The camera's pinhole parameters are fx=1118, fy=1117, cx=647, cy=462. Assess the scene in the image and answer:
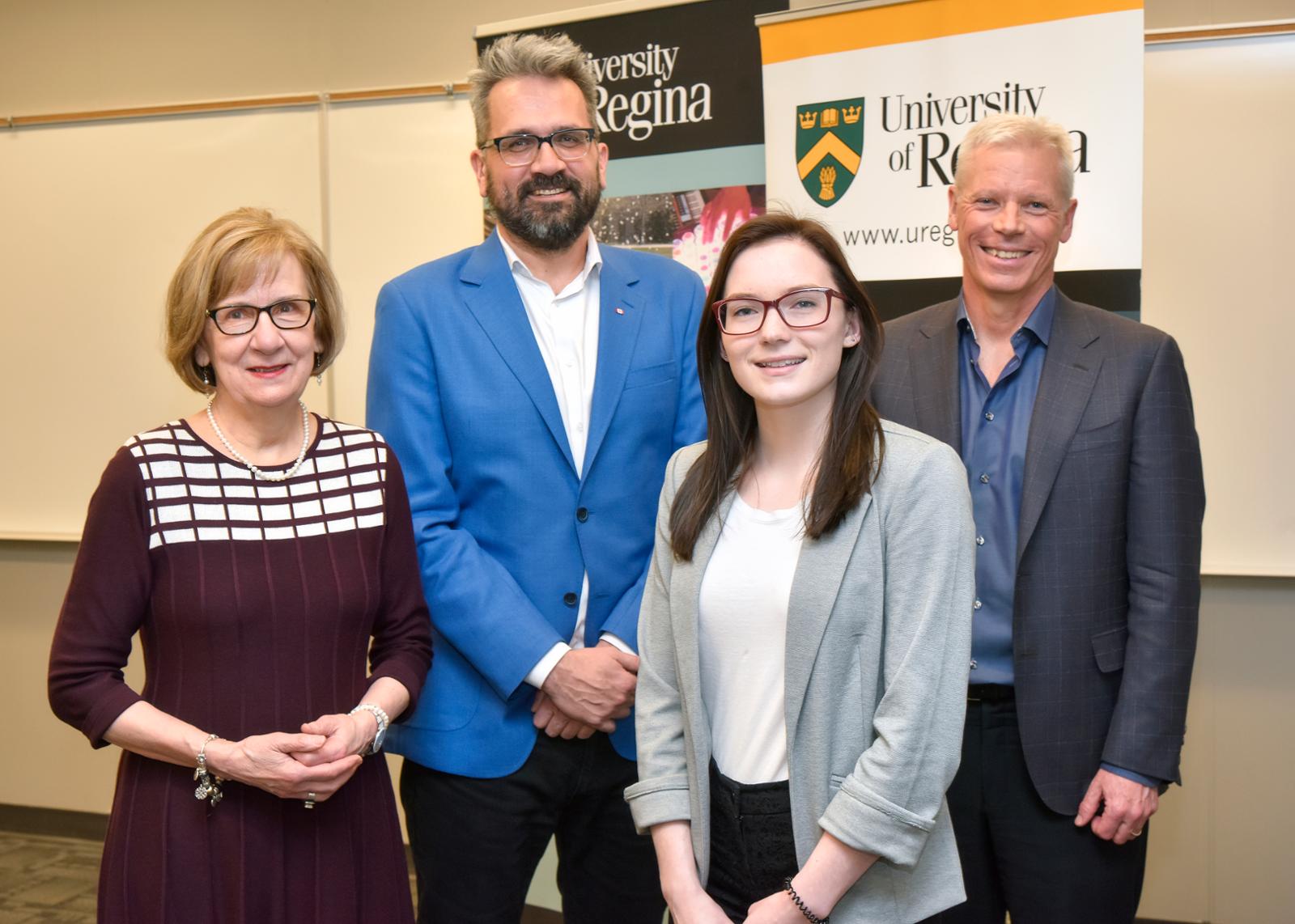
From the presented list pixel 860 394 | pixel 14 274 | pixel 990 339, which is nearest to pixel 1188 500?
pixel 990 339

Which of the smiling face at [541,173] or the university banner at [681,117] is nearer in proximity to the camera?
the smiling face at [541,173]

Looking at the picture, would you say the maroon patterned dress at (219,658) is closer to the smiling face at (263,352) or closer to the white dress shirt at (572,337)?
the smiling face at (263,352)

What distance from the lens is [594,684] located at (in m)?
2.02

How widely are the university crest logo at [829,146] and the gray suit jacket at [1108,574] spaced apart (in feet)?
4.10

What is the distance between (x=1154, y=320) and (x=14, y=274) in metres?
4.37

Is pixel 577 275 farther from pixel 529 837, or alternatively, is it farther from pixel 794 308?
pixel 529 837

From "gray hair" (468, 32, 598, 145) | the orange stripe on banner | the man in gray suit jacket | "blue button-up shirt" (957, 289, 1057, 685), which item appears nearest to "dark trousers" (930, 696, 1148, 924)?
the man in gray suit jacket

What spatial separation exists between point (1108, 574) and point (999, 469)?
0.26 meters

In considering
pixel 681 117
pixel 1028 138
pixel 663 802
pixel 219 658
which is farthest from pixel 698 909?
pixel 681 117

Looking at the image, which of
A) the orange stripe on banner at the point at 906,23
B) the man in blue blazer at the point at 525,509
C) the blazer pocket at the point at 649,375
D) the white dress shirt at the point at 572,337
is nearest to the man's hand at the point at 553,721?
the man in blue blazer at the point at 525,509

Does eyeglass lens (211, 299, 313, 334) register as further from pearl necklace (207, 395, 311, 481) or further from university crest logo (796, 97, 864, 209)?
university crest logo (796, 97, 864, 209)

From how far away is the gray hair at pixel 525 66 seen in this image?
2.13m

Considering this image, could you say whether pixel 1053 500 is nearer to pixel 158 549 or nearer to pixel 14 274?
pixel 158 549

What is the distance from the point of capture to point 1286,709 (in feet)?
11.7
